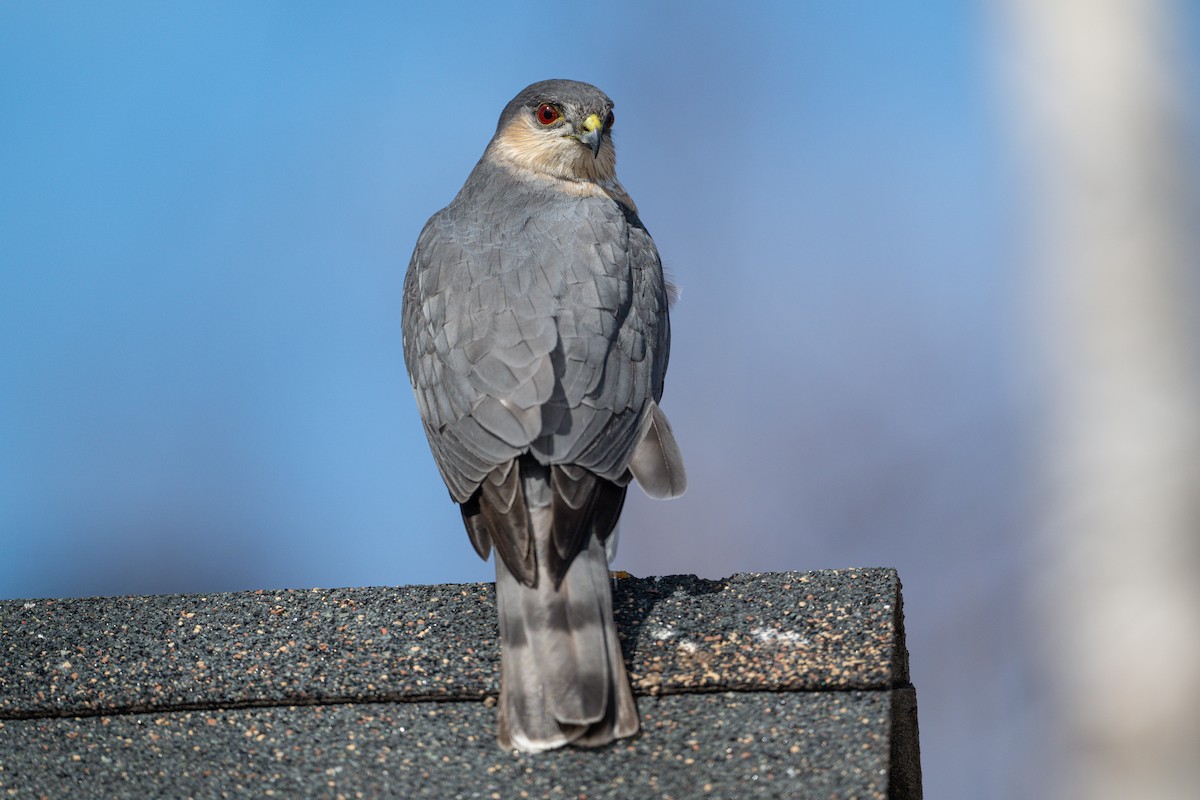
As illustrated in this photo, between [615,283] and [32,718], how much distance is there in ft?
5.43

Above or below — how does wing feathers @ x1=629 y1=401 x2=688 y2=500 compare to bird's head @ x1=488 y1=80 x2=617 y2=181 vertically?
below

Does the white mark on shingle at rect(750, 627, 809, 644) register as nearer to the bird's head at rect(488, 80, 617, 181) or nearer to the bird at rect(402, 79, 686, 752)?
the bird at rect(402, 79, 686, 752)

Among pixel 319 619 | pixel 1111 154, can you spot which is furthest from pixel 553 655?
pixel 1111 154

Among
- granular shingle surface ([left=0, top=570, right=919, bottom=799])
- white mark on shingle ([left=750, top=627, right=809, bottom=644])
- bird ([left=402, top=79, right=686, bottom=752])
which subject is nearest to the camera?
granular shingle surface ([left=0, top=570, right=919, bottom=799])

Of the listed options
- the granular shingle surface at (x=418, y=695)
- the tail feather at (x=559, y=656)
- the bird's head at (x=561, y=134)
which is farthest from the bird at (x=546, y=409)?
the bird's head at (x=561, y=134)

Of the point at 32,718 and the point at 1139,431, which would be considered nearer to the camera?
the point at 32,718

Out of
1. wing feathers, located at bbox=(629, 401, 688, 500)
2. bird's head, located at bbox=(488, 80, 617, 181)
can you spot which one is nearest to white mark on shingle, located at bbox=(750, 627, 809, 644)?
wing feathers, located at bbox=(629, 401, 688, 500)

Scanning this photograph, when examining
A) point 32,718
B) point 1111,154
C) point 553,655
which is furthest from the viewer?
point 1111,154

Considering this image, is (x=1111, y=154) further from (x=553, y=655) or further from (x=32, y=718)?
(x=32, y=718)

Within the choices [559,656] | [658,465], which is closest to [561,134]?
[658,465]

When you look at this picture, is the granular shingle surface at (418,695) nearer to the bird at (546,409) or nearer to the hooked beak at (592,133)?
the bird at (546,409)

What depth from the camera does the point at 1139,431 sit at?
149 inches

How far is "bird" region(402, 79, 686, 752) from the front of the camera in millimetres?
2256

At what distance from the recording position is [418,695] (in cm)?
243
